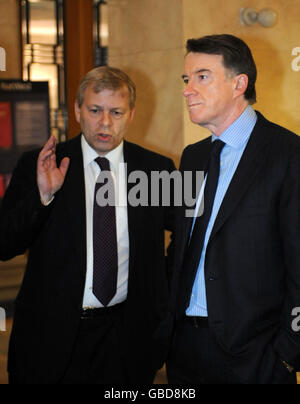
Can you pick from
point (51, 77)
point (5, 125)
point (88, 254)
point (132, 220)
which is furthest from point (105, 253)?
point (51, 77)

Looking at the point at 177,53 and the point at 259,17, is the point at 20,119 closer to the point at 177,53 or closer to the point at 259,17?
the point at 177,53

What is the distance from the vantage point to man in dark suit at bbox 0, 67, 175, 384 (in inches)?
98.0

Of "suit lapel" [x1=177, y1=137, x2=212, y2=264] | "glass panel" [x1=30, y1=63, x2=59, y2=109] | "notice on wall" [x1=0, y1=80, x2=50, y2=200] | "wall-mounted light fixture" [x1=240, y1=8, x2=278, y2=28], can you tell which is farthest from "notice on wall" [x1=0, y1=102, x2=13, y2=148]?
"suit lapel" [x1=177, y1=137, x2=212, y2=264]

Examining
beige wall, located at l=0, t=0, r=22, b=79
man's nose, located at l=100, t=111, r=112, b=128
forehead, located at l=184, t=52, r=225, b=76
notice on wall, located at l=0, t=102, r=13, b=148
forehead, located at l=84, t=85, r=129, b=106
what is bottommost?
notice on wall, located at l=0, t=102, r=13, b=148

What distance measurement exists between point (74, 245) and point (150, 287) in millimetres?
390

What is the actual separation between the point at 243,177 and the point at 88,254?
0.81 m

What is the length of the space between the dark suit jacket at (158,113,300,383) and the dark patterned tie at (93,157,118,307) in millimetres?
585

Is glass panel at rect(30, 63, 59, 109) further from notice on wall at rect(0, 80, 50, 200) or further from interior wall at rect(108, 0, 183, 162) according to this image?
interior wall at rect(108, 0, 183, 162)

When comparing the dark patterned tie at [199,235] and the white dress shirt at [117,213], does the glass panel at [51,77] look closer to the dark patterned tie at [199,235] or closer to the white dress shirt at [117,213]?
the white dress shirt at [117,213]

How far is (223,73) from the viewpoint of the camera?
2.19 meters

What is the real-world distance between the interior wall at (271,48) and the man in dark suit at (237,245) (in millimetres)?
1820

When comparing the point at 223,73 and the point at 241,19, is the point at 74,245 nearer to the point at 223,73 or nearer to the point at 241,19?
the point at 223,73

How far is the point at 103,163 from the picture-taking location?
8.77 feet
